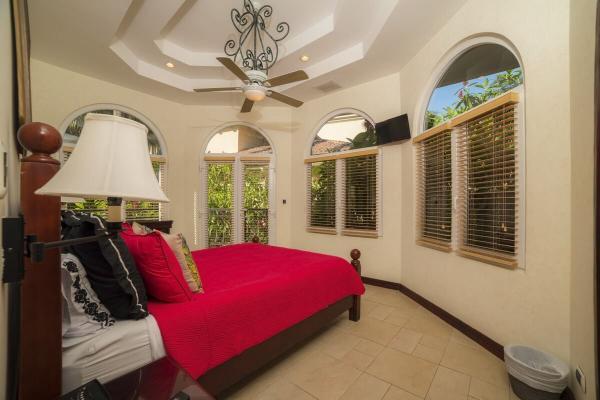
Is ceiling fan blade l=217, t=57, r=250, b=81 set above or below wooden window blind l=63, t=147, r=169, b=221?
above

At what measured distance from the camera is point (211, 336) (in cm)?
146

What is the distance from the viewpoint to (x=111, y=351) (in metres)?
1.17

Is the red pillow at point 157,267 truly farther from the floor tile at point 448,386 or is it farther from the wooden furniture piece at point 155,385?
the floor tile at point 448,386

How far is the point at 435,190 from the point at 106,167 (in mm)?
3105

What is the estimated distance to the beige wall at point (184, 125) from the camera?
145 inches

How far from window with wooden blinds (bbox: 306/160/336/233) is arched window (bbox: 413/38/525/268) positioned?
1.46 meters

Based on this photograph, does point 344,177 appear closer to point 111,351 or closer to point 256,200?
point 256,200

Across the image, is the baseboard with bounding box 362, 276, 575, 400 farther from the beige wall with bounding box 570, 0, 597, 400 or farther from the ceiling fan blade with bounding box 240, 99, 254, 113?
the ceiling fan blade with bounding box 240, 99, 254, 113

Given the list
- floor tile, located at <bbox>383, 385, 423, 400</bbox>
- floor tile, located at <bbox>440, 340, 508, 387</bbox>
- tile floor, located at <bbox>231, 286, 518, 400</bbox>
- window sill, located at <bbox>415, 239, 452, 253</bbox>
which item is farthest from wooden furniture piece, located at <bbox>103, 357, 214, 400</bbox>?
window sill, located at <bbox>415, 239, 452, 253</bbox>

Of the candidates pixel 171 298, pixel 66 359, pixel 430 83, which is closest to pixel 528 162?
pixel 430 83

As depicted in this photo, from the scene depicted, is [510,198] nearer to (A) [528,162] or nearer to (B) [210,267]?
(A) [528,162]

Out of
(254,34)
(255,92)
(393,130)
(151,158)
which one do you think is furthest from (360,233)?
(151,158)

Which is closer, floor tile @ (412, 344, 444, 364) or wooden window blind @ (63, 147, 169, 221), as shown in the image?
floor tile @ (412, 344, 444, 364)

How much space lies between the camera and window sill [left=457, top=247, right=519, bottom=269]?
6.69 ft
